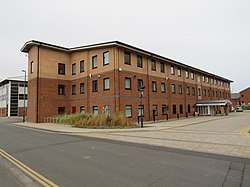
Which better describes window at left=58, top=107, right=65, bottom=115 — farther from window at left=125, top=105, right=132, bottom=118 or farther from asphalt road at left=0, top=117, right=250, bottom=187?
asphalt road at left=0, top=117, right=250, bottom=187

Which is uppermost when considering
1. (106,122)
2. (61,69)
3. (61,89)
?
(61,69)

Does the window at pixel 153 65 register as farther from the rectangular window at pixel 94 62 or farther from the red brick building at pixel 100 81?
the rectangular window at pixel 94 62

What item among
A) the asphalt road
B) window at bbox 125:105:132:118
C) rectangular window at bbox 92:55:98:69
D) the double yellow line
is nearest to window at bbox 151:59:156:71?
window at bbox 125:105:132:118

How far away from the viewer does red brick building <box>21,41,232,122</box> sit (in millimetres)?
23703

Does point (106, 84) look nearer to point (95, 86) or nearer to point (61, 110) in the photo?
point (95, 86)

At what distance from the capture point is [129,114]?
23953 mm

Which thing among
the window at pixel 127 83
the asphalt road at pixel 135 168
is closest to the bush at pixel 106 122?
the window at pixel 127 83

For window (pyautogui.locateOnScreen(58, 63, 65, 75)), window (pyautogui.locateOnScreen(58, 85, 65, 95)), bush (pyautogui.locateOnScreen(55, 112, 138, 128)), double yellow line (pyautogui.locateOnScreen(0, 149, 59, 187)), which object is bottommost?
double yellow line (pyautogui.locateOnScreen(0, 149, 59, 187))

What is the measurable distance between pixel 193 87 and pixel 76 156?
3430cm

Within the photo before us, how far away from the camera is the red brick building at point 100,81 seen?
23.7m

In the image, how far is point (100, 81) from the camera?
81.8 feet

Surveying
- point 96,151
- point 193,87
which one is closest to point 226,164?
point 96,151

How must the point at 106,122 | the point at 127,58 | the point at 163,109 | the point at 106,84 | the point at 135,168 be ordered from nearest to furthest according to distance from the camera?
the point at 135,168, the point at 106,122, the point at 106,84, the point at 127,58, the point at 163,109

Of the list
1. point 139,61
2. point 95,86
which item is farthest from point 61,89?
point 139,61
